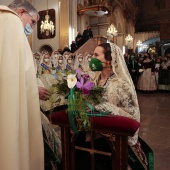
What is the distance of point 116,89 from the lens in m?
1.85

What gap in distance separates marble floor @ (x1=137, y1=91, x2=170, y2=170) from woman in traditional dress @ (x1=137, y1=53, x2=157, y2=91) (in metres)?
2.88

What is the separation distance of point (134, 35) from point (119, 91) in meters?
18.7

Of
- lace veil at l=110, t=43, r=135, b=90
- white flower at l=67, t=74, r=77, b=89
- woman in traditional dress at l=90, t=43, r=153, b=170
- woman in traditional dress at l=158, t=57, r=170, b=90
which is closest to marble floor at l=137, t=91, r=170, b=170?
woman in traditional dress at l=90, t=43, r=153, b=170

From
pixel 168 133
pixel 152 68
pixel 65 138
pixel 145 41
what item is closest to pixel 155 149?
pixel 168 133

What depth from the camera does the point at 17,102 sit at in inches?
57.7

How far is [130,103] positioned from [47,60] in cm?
459

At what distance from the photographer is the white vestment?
143 cm

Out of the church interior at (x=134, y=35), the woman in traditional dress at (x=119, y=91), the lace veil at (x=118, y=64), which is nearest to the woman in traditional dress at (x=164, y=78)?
the church interior at (x=134, y=35)

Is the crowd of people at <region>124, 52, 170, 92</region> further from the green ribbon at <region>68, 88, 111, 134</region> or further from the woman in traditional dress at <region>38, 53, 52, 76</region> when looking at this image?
the green ribbon at <region>68, 88, 111, 134</region>

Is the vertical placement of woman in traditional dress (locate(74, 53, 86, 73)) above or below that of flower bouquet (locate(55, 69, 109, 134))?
above

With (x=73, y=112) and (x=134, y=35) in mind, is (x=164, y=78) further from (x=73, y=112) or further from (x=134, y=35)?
(x=134, y=35)

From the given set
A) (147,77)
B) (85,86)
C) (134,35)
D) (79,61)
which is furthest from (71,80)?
(134,35)

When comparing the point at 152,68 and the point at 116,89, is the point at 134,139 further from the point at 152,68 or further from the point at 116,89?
the point at 152,68

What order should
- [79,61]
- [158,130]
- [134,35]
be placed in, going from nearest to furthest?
[158,130], [79,61], [134,35]
